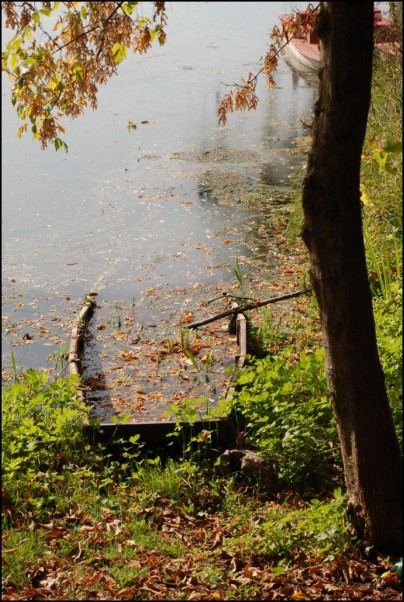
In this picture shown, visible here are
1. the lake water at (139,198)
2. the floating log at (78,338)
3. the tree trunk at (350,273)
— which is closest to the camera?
the tree trunk at (350,273)

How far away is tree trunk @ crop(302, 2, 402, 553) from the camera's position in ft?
14.3

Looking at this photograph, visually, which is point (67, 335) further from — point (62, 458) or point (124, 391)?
point (62, 458)

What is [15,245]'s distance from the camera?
1220 cm

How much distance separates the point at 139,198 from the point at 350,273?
31.9 ft

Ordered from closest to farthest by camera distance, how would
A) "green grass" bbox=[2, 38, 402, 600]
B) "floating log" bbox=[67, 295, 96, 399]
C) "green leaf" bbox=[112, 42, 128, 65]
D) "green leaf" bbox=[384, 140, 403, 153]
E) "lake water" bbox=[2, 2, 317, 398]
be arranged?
"green leaf" bbox=[384, 140, 403, 153]
"green grass" bbox=[2, 38, 402, 600]
"green leaf" bbox=[112, 42, 128, 65]
"floating log" bbox=[67, 295, 96, 399]
"lake water" bbox=[2, 2, 317, 398]

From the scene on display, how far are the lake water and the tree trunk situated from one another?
15.3 ft

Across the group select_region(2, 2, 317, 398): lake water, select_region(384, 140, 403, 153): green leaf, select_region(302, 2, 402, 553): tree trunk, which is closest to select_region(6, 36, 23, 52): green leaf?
A: select_region(302, 2, 402, 553): tree trunk

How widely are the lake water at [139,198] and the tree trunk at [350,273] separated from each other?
4669mm

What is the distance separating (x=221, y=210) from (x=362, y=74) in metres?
8.97

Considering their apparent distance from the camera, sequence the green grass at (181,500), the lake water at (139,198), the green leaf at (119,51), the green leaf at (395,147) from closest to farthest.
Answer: the green leaf at (395,147) < the green grass at (181,500) < the green leaf at (119,51) < the lake water at (139,198)

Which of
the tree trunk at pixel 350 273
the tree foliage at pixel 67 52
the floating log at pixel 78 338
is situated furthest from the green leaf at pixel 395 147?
the floating log at pixel 78 338

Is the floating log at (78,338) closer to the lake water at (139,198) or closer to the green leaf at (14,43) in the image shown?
the lake water at (139,198)

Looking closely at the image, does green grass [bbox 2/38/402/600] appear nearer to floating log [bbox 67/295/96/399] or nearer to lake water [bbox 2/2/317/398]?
floating log [bbox 67/295/96/399]

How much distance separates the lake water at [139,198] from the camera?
1058cm
